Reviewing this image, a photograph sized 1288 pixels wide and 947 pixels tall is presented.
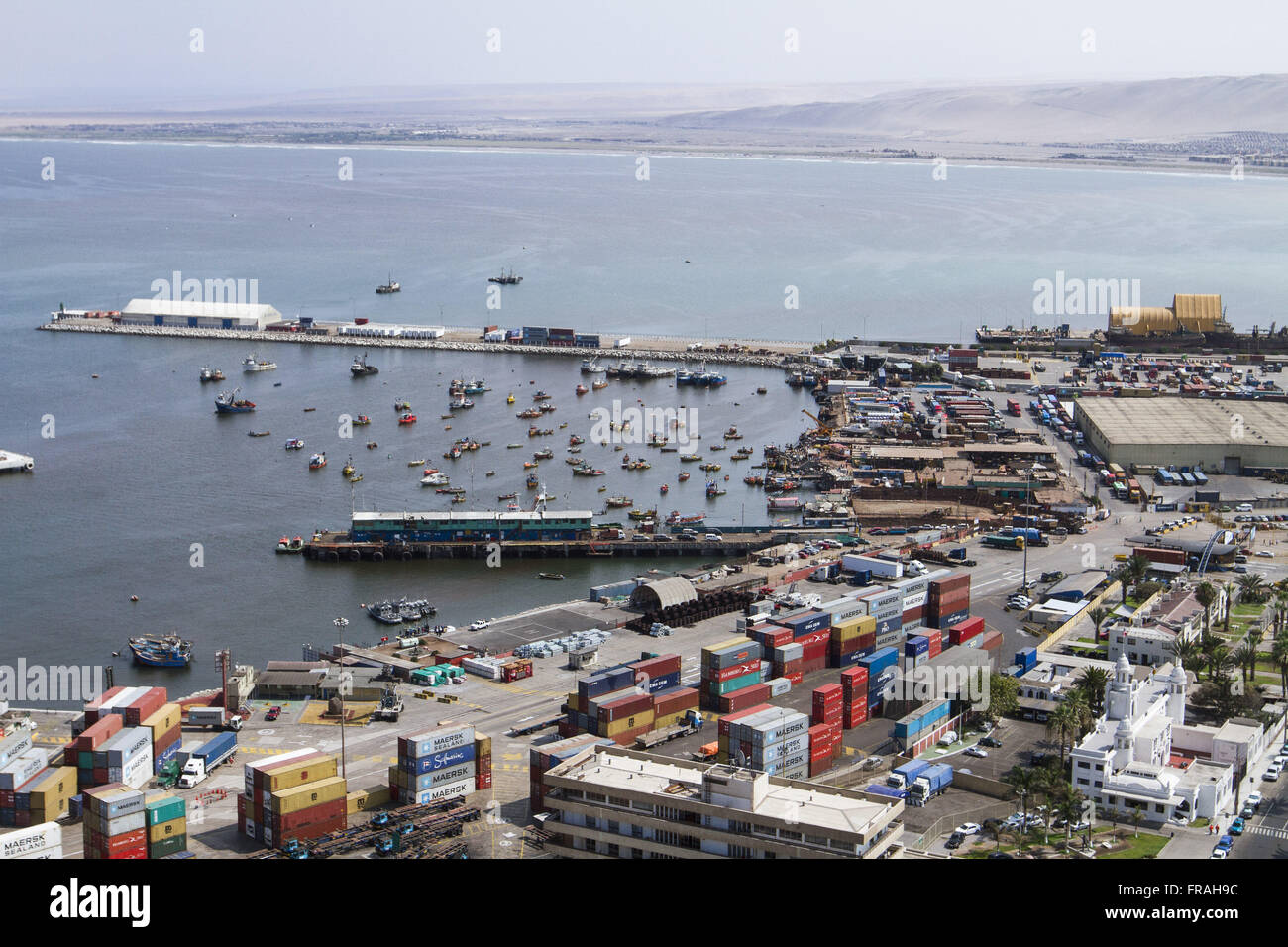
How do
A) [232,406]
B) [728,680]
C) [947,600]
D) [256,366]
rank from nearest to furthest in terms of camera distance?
[728,680]
[947,600]
[232,406]
[256,366]

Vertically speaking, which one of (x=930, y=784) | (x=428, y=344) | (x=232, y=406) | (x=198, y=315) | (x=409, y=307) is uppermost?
(x=409, y=307)

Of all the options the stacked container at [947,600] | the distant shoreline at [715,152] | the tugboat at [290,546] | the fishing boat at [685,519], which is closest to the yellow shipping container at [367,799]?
the stacked container at [947,600]

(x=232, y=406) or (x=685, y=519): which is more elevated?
(x=232, y=406)

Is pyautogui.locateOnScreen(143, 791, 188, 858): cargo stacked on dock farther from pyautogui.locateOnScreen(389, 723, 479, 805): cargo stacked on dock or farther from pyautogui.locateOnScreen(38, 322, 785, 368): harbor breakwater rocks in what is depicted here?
pyautogui.locateOnScreen(38, 322, 785, 368): harbor breakwater rocks

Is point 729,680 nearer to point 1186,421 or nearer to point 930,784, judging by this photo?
point 930,784

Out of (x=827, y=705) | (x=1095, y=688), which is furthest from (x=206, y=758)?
(x=1095, y=688)

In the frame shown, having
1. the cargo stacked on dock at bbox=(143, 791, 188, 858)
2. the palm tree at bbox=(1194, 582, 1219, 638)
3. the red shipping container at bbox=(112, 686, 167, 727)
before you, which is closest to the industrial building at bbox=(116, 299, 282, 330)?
the red shipping container at bbox=(112, 686, 167, 727)
